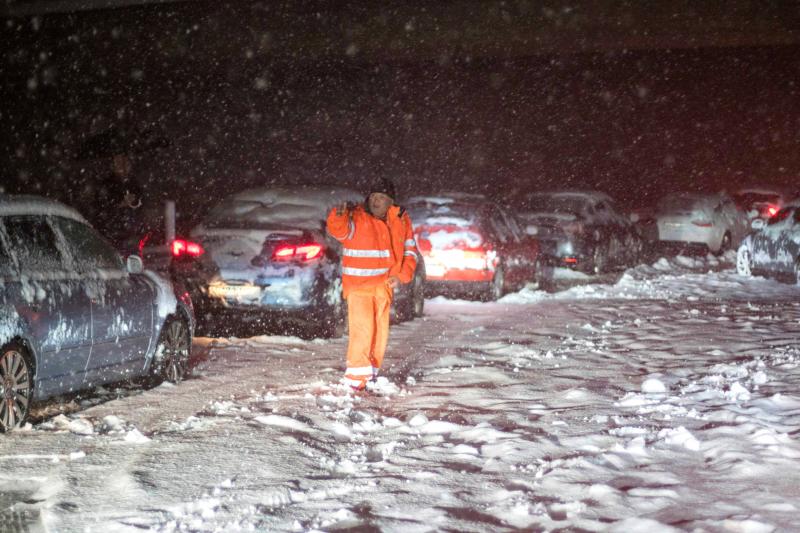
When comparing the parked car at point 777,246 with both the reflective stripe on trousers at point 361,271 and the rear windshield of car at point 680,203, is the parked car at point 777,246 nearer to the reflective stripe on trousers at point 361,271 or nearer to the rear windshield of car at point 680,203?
the rear windshield of car at point 680,203

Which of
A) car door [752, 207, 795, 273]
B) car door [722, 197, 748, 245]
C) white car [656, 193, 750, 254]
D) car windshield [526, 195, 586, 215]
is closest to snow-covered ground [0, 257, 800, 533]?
car door [752, 207, 795, 273]

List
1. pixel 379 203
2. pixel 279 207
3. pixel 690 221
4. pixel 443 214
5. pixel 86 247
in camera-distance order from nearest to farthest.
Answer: pixel 86 247
pixel 379 203
pixel 279 207
pixel 443 214
pixel 690 221

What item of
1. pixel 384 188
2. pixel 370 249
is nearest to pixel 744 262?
pixel 384 188

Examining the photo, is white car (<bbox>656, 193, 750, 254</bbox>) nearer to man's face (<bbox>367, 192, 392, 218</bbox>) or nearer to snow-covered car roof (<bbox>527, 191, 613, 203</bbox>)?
snow-covered car roof (<bbox>527, 191, 613, 203</bbox>)

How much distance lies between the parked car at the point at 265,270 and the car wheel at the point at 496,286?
13.7 ft

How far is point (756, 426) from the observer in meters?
6.61

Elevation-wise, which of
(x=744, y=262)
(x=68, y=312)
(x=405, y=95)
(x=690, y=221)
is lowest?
(x=68, y=312)

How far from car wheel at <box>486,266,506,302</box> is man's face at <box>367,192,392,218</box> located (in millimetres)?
6287

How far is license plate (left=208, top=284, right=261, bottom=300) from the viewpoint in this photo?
34.9ft

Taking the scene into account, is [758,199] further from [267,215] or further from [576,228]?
[267,215]

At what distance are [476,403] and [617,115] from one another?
25.2m

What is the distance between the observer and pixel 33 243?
7.18 m

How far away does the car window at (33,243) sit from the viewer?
6.95 m

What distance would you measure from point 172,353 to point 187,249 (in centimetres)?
229
